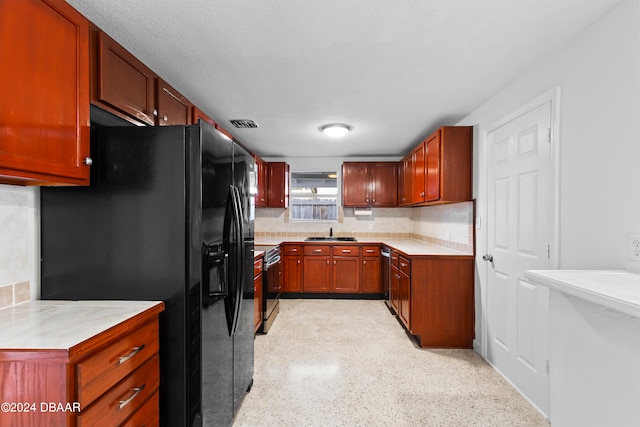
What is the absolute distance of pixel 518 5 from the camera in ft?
4.81

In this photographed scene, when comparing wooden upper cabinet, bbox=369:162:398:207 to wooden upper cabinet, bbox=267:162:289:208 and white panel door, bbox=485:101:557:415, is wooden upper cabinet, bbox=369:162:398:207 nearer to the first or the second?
wooden upper cabinet, bbox=267:162:289:208

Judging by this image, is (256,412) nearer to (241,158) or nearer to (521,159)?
(241,158)

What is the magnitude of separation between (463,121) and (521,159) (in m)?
1.14

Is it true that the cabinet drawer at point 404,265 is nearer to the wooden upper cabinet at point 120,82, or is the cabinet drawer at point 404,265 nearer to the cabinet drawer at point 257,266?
the cabinet drawer at point 257,266

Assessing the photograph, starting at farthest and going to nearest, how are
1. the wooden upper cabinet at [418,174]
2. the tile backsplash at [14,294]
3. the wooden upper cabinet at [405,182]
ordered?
the wooden upper cabinet at [405,182], the wooden upper cabinet at [418,174], the tile backsplash at [14,294]

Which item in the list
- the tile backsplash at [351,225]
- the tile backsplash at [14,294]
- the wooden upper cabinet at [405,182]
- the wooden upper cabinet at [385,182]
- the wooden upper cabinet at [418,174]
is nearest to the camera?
the tile backsplash at [14,294]

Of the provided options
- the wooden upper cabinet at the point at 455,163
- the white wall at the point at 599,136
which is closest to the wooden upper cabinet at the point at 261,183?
the wooden upper cabinet at the point at 455,163

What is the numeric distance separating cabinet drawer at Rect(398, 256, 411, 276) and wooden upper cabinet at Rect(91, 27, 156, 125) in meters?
2.63

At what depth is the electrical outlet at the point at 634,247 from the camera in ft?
4.54

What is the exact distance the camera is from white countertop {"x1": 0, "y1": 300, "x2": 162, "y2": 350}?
1005 millimetres

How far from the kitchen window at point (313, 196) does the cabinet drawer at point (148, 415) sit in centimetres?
415

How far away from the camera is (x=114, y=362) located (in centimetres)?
114

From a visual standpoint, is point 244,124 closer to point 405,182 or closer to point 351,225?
point 405,182

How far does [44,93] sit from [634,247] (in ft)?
8.92
